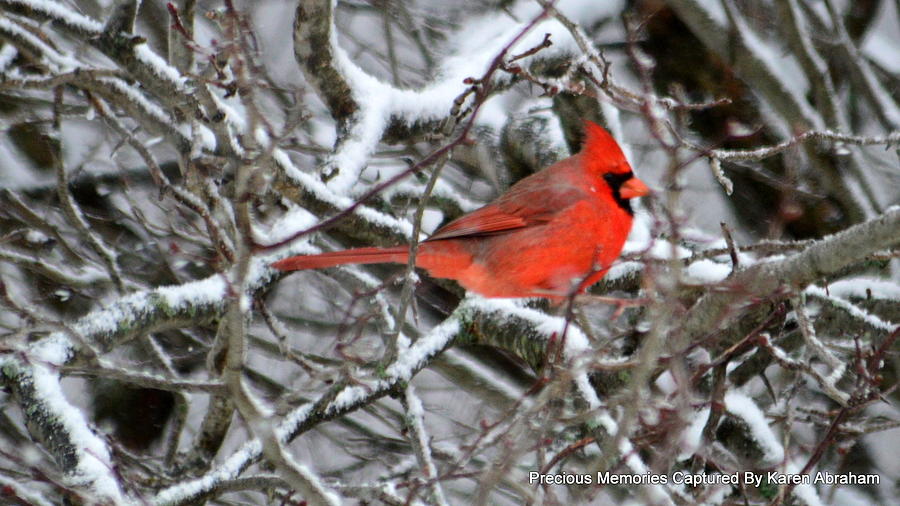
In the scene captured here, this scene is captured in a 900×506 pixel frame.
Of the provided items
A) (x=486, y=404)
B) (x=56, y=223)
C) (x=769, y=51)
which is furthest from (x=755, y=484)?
→ (x=56, y=223)

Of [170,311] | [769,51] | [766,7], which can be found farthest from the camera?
[766,7]

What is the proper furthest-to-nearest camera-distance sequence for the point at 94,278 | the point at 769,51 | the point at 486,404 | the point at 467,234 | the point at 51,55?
1. the point at 769,51
2. the point at 486,404
3. the point at 94,278
4. the point at 51,55
5. the point at 467,234

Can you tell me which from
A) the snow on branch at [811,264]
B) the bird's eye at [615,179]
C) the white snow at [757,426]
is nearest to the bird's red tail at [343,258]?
the bird's eye at [615,179]

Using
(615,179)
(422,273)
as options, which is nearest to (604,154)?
(615,179)

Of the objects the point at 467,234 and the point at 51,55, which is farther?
the point at 51,55

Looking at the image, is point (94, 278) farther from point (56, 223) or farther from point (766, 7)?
point (766, 7)

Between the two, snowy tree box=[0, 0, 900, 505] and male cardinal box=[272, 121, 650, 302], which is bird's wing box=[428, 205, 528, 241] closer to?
male cardinal box=[272, 121, 650, 302]

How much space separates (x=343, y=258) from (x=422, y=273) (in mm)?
1148

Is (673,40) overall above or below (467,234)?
above

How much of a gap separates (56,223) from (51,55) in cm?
141

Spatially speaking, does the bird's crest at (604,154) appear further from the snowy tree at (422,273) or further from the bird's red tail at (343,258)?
the bird's red tail at (343,258)

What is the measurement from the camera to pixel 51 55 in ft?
12.8

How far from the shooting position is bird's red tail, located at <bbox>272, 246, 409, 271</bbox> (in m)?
3.07

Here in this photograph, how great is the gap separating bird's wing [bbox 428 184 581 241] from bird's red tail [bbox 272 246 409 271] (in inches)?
16.5
